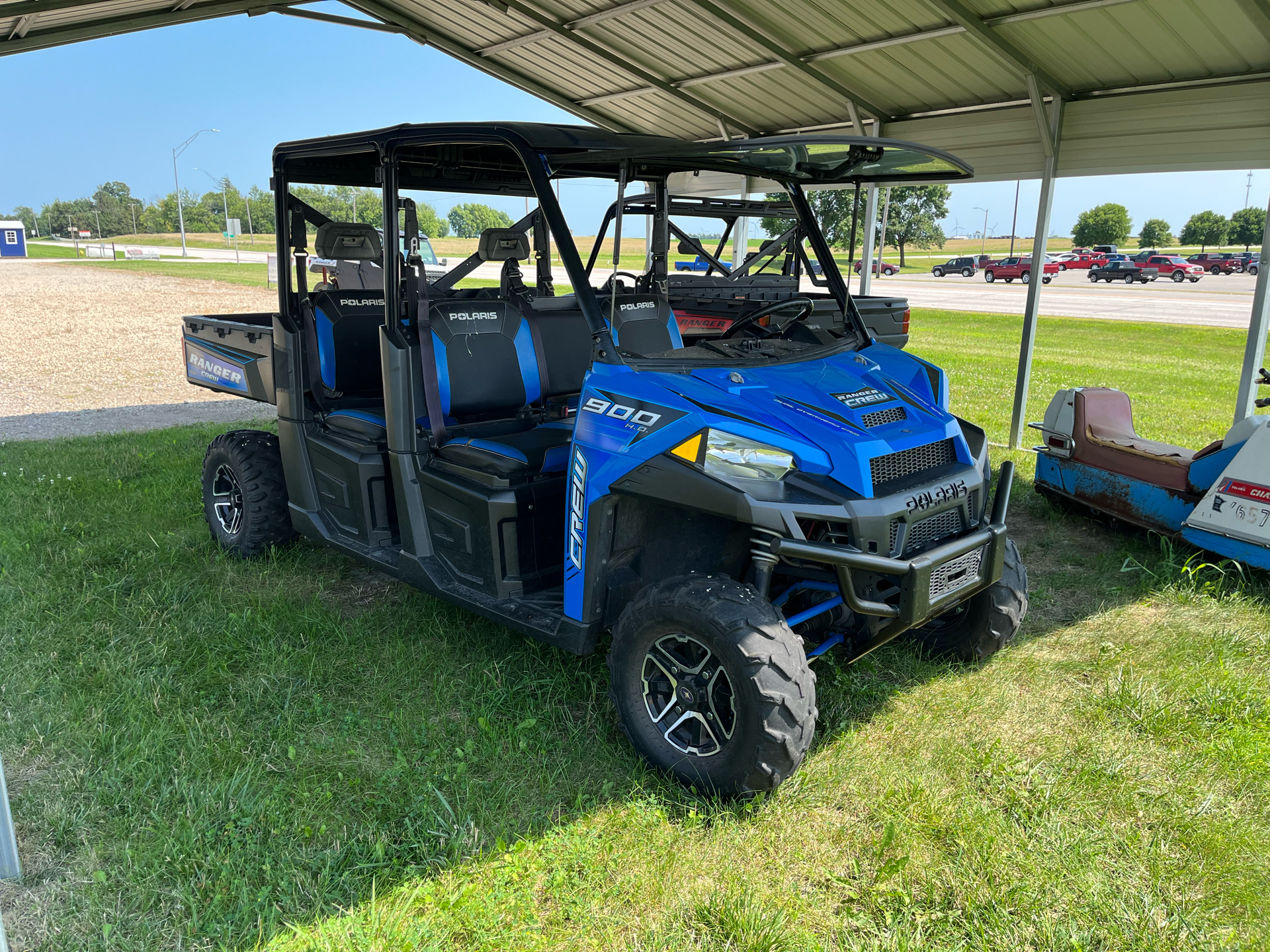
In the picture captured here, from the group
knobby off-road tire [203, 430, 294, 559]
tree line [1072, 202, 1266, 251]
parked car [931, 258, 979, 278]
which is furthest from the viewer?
tree line [1072, 202, 1266, 251]

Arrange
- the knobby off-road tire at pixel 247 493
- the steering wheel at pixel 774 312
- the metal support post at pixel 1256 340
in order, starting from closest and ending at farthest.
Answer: the steering wheel at pixel 774 312 → the knobby off-road tire at pixel 247 493 → the metal support post at pixel 1256 340

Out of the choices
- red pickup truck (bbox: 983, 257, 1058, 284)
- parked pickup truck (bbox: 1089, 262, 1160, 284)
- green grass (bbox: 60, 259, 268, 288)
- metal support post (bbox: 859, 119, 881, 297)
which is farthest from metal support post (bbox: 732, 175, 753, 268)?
Answer: parked pickup truck (bbox: 1089, 262, 1160, 284)

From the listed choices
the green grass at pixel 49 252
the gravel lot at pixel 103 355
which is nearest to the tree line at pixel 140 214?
the green grass at pixel 49 252

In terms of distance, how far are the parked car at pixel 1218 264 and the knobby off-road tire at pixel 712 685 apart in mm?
49980

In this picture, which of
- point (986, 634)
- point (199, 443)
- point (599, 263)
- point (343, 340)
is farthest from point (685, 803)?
point (199, 443)

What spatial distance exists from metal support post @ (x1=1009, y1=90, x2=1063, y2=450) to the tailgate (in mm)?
6085

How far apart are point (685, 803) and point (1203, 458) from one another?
369 cm

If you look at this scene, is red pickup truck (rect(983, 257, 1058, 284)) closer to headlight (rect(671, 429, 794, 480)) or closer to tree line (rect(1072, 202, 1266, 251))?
tree line (rect(1072, 202, 1266, 251))

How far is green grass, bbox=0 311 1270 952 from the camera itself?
2.52 meters

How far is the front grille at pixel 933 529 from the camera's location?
9.81 ft

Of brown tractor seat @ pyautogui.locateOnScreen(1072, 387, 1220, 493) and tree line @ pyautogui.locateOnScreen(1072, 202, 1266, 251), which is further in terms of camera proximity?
tree line @ pyautogui.locateOnScreen(1072, 202, 1266, 251)

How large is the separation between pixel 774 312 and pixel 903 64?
228 inches

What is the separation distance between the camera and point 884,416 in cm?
317

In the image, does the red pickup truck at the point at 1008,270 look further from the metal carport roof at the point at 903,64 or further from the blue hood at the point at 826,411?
the blue hood at the point at 826,411
